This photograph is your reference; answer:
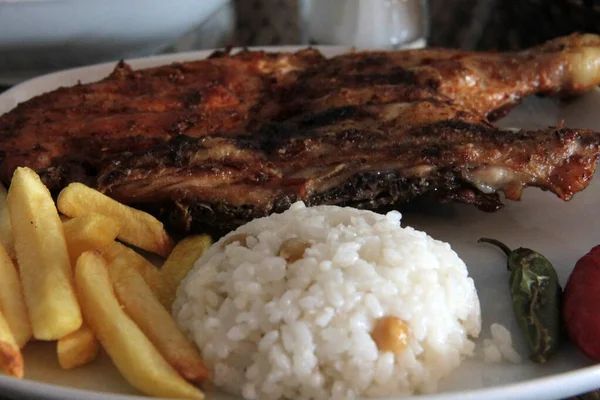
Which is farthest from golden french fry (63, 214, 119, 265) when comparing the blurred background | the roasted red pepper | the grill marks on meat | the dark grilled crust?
the blurred background

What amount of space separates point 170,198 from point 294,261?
2.08ft

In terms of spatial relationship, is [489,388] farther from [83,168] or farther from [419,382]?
[83,168]

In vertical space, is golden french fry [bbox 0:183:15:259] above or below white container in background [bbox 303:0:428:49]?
below

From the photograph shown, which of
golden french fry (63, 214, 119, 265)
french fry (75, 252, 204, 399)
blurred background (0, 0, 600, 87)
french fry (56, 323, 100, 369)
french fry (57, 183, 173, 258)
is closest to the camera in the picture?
french fry (75, 252, 204, 399)

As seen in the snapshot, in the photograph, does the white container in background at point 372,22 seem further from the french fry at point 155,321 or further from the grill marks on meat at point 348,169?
the french fry at point 155,321

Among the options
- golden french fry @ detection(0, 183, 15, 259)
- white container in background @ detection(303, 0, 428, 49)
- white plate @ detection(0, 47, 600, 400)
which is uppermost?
white container in background @ detection(303, 0, 428, 49)

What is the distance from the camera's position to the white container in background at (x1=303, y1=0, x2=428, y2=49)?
3949mm

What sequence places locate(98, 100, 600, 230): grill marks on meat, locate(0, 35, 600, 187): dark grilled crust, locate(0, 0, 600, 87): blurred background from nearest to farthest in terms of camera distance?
locate(98, 100, 600, 230): grill marks on meat → locate(0, 35, 600, 187): dark grilled crust → locate(0, 0, 600, 87): blurred background

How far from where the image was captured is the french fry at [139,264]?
202 cm

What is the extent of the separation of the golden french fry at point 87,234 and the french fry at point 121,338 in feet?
0.43

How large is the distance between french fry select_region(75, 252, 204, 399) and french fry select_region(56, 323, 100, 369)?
0.03 metres

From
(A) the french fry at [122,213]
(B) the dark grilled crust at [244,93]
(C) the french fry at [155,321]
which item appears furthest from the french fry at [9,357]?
(B) the dark grilled crust at [244,93]

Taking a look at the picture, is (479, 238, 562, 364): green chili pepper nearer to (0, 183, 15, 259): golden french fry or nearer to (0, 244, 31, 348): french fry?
(0, 244, 31, 348): french fry

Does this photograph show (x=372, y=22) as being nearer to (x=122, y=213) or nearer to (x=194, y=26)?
(x=194, y=26)
